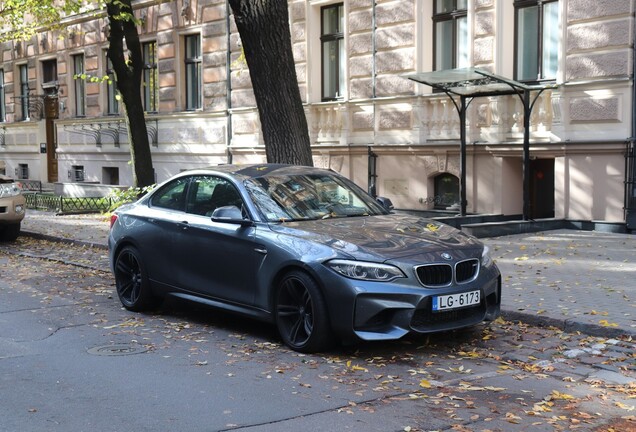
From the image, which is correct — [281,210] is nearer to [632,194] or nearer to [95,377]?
[95,377]

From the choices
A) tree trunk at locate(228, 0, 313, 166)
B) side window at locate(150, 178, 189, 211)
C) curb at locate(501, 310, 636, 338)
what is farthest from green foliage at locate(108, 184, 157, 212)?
curb at locate(501, 310, 636, 338)

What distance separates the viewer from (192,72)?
82.3 ft

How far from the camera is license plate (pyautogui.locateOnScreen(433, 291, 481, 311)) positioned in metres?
6.93

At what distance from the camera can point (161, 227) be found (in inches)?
348

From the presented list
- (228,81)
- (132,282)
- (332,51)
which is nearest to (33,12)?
(228,81)

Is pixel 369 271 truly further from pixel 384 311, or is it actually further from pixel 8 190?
pixel 8 190

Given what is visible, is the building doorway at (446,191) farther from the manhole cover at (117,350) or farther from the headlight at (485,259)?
the manhole cover at (117,350)

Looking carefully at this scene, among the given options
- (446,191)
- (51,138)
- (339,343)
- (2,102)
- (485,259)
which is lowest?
(339,343)

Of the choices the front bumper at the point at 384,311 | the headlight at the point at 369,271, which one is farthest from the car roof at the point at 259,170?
the front bumper at the point at 384,311

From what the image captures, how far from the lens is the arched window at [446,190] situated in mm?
17766

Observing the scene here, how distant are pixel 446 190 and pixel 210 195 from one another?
1014cm

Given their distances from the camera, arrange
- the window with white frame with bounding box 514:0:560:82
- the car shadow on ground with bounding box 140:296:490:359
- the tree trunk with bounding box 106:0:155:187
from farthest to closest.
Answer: the tree trunk with bounding box 106:0:155:187
the window with white frame with bounding box 514:0:560:82
the car shadow on ground with bounding box 140:296:490:359

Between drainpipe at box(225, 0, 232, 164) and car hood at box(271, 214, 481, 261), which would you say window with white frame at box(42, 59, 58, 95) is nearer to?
drainpipe at box(225, 0, 232, 164)

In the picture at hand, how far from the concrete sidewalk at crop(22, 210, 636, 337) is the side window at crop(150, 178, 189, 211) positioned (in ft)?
11.6
